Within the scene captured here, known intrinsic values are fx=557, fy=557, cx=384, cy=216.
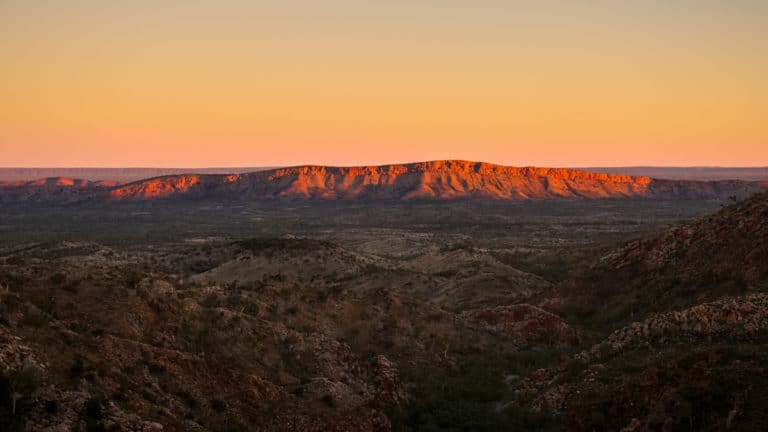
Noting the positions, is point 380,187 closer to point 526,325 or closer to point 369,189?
point 369,189

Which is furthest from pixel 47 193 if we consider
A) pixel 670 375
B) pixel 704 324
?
pixel 670 375

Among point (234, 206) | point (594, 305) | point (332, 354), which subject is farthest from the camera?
point (234, 206)

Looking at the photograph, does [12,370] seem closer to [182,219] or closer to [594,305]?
[594,305]

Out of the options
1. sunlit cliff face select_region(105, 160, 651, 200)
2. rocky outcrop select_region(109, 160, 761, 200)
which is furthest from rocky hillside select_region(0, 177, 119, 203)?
sunlit cliff face select_region(105, 160, 651, 200)

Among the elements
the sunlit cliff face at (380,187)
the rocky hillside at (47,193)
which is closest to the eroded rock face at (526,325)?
the sunlit cliff face at (380,187)

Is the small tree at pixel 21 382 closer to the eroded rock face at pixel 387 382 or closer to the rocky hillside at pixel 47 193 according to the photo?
the eroded rock face at pixel 387 382

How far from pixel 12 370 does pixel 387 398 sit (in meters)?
10.1

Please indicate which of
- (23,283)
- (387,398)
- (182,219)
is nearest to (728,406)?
(387,398)

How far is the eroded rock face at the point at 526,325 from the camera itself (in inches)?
1020

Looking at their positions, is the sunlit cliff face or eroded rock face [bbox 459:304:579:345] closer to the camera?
eroded rock face [bbox 459:304:579:345]

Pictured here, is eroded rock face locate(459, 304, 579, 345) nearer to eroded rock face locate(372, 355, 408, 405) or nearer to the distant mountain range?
eroded rock face locate(372, 355, 408, 405)

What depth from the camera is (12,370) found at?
11.0 metres

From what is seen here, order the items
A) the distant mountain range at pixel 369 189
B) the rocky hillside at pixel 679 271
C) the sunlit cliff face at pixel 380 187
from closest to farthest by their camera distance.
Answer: the rocky hillside at pixel 679 271, the distant mountain range at pixel 369 189, the sunlit cliff face at pixel 380 187

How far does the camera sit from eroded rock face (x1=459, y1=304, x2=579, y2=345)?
25906 millimetres
